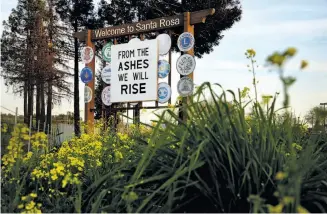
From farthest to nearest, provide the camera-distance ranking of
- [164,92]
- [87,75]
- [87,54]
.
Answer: [87,54]
[87,75]
[164,92]

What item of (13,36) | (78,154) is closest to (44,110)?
(13,36)

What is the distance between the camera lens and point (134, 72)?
9617 millimetres

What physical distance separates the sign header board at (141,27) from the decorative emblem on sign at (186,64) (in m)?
0.78

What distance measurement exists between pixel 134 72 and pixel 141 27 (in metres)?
1.04

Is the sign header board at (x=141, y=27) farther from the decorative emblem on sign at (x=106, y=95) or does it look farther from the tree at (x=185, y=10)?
the tree at (x=185, y=10)

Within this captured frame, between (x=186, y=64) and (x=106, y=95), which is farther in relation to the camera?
(x=106, y=95)

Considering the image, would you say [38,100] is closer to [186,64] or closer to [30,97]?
[30,97]

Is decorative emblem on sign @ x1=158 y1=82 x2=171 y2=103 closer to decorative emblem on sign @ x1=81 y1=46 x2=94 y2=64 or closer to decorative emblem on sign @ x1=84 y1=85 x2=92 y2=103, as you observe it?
decorative emblem on sign @ x1=84 y1=85 x2=92 y2=103

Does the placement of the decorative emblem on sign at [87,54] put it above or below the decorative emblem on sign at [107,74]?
above

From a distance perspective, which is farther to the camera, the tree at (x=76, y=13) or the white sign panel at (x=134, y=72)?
the tree at (x=76, y=13)

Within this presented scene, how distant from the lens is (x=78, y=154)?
4133 mm

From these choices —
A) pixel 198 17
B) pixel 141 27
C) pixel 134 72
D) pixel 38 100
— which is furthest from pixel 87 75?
pixel 38 100

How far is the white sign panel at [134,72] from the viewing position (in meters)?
9.33

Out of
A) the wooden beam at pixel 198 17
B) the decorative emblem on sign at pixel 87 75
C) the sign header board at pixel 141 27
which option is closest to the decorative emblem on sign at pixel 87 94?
the decorative emblem on sign at pixel 87 75
